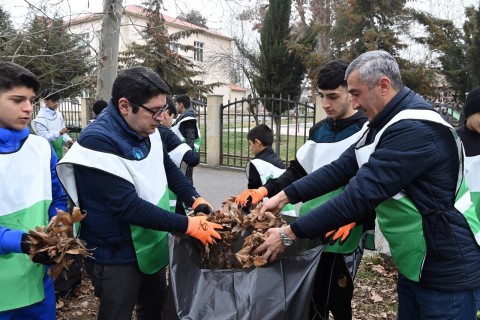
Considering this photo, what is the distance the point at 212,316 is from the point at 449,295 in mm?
1066

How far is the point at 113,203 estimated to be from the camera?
77.5 inches

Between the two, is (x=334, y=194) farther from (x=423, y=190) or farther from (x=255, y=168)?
(x=255, y=168)

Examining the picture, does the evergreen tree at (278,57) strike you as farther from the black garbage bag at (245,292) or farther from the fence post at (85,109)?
the black garbage bag at (245,292)

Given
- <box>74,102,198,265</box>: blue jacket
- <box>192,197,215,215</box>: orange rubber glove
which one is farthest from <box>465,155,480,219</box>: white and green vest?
<box>74,102,198,265</box>: blue jacket

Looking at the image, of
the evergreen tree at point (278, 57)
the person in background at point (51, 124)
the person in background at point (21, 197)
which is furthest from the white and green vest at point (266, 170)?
the evergreen tree at point (278, 57)

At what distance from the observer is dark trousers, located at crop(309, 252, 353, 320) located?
256 centimetres

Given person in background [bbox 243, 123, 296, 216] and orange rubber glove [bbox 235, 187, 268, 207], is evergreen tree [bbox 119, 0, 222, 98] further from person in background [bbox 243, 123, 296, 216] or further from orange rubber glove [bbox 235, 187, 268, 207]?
orange rubber glove [bbox 235, 187, 268, 207]

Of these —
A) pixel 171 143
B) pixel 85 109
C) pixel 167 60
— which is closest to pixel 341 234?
pixel 171 143

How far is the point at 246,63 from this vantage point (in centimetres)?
2594

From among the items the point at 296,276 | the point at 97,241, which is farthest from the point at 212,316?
the point at 97,241

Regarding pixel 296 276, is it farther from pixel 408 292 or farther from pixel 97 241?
pixel 97 241

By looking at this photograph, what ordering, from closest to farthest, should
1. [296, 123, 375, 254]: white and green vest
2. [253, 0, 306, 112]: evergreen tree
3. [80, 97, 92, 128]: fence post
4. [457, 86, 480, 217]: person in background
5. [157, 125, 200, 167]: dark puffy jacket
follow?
[296, 123, 375, 254]: white and green vest, [457, 86, 480, 217]: person in background, [157, 125, 200, 167]: dark puffy jacket, [80, 97, 92, 128]: fence post, [253, 0, 306, 112]: evergreen tree

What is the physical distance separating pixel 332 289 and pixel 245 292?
108cm

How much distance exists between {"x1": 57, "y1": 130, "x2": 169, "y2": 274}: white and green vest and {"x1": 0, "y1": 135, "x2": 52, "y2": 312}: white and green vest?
139mm
